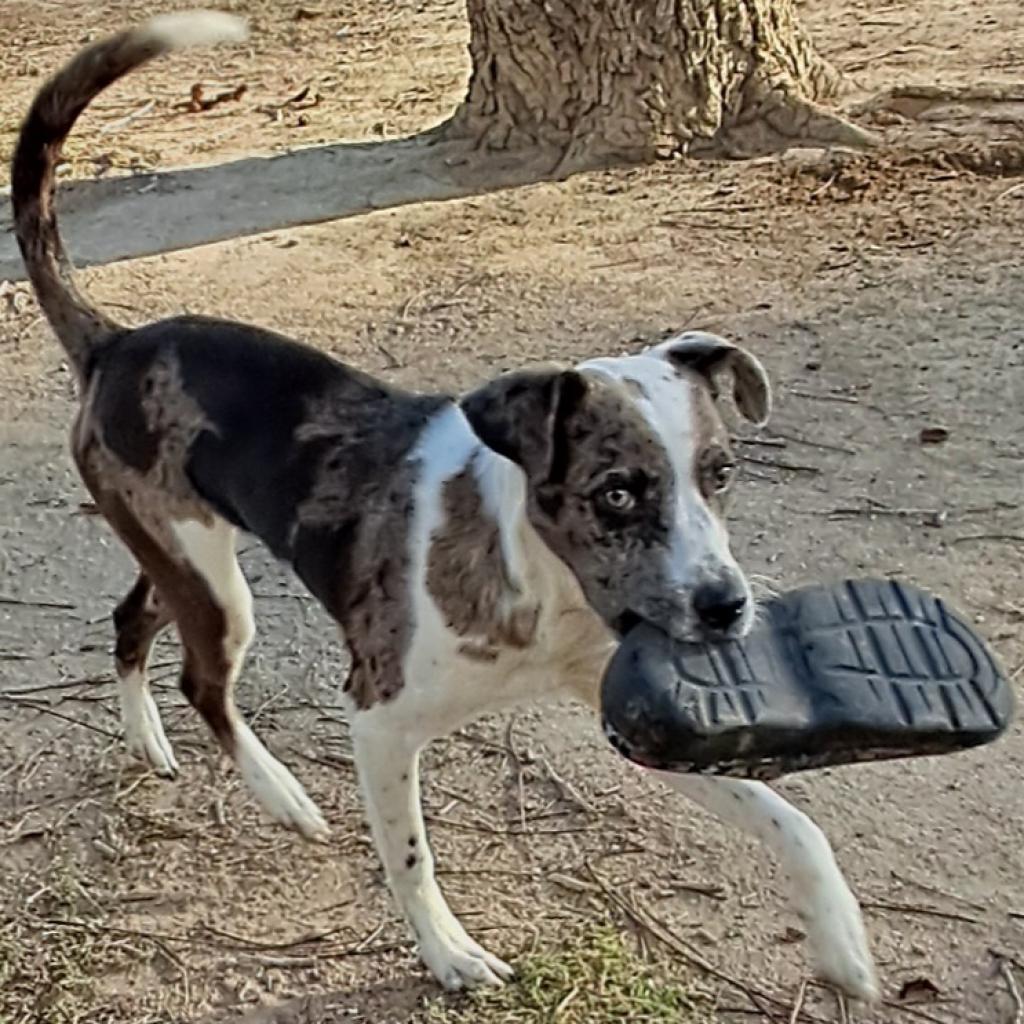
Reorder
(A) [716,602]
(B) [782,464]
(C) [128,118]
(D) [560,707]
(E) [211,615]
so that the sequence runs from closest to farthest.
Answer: (A) [716,602], (E) [211,615], (D) [560,707], (B) [782,464], (C) [128,118]

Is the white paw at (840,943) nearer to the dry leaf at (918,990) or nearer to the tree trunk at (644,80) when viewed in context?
the dry leaf at (918,990)

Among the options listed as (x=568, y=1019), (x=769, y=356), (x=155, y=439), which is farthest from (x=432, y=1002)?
(x=769, y=356)

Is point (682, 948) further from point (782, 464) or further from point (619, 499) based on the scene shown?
point (782, 464)

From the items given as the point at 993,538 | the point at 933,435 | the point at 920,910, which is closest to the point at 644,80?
the point at 933,435

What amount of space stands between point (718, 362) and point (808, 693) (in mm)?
624

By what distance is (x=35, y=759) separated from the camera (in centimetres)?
435

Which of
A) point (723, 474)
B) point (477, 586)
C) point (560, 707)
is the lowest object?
point (560, 707)

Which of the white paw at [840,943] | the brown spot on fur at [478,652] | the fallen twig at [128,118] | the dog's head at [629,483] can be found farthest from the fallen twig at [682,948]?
the fallen twig at [128,118]

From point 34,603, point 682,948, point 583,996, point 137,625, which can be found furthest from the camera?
point 34,603

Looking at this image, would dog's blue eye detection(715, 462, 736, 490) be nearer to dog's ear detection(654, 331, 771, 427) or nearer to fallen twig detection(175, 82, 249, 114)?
dog's ear detection(654, 331, 771, 427)

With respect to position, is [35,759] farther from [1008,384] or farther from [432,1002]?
[1008,384]

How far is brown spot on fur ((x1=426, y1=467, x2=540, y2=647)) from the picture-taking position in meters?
3.18

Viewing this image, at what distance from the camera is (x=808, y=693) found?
9.89 ft

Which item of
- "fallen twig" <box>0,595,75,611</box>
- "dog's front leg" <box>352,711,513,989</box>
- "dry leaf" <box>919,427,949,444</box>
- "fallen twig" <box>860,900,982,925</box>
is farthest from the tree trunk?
"dog's front leg" <box>352,711,513,989</box>
